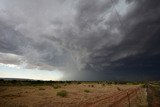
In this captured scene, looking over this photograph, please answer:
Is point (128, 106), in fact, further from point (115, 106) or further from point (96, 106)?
point (96, 106)

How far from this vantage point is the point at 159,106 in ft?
67.2

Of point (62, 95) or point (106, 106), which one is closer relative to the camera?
point (106, 106)

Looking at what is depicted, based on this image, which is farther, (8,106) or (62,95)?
(62,95)

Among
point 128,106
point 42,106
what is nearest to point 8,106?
point 42,106

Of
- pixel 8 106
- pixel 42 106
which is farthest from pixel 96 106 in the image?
pixel 8 106

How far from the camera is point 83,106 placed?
800 inches

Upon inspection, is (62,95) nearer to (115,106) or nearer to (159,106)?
(115,106)

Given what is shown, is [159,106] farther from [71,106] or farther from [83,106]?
[71,106]

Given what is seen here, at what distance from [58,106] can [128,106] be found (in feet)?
26.7

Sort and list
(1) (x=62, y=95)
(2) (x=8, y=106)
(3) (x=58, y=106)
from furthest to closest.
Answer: (1) (x=62, y=95), (3) (x=58, y=106), (2) (x=8, y=106)

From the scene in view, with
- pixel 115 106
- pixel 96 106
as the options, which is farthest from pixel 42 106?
pixel 115 106

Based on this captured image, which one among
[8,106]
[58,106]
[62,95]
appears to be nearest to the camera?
[8,106]

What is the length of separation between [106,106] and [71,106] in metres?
3.98

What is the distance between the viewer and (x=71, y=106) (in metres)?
21.0
